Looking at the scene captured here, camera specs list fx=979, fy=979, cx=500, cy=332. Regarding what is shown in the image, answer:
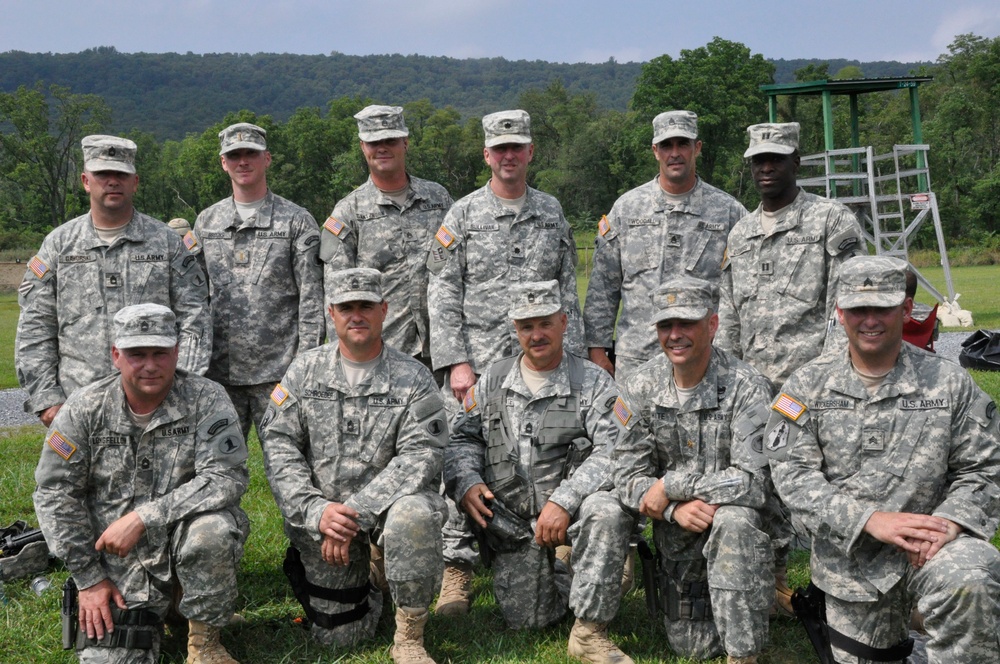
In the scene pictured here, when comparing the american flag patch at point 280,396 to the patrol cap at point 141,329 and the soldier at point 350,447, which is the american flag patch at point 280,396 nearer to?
the soldier at point 350,447

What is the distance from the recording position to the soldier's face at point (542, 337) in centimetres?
533

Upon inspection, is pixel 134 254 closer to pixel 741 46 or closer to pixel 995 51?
pixel 741 46

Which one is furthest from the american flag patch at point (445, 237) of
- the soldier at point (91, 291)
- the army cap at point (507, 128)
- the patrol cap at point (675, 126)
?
the soldier at point (91, 291)

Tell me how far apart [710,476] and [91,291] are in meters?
3.69

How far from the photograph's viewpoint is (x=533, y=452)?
5.43m

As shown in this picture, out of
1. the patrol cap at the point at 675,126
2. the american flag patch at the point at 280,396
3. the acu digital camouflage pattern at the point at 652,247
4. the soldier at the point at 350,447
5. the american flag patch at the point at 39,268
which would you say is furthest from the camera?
the acu digital camouflage pattern at the point at 652,247

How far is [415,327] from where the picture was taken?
6.58 meters

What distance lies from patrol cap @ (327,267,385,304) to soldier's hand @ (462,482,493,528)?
1.17 m

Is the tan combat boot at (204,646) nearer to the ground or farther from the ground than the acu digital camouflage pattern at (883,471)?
nearer to the ground

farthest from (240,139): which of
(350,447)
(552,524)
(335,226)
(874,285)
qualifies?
(874,285)

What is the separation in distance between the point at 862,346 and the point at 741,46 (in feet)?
195

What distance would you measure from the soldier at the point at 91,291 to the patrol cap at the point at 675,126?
3.06m

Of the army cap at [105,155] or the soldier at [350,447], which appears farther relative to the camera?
the army cap at [105,155]

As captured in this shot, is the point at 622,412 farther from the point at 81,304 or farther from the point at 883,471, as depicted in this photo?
the point at 81,304
